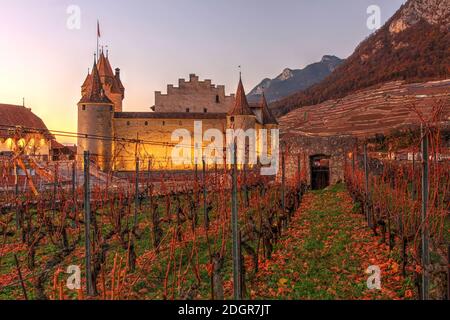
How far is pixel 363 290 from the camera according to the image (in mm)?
5707

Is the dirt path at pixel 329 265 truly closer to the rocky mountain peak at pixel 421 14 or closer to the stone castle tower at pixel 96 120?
the stone castle tower at pixel 96 120

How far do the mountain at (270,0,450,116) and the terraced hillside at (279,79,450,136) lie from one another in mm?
7180

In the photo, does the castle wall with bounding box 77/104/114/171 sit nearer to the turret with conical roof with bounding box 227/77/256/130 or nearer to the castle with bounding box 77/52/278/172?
the castle with bounding box 77/52/278/172

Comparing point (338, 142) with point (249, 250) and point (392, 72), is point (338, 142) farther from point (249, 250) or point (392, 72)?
point (392, 72)

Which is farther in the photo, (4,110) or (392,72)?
(392,72)

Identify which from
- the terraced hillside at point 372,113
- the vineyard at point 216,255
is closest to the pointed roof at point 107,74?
the terraced hillside at point 372,113

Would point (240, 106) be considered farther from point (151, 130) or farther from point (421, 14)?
point (421, 14)

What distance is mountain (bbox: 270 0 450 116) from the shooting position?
58875mm

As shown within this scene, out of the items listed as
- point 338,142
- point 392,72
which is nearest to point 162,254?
point 338,142

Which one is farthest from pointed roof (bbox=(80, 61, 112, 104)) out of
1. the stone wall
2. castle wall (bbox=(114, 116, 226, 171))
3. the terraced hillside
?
the stone wall

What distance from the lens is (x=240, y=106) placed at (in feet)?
123

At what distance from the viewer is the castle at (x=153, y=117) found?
3603 cm

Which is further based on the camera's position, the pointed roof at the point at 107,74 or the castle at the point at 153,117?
the pointed roof at the point at 107,74
